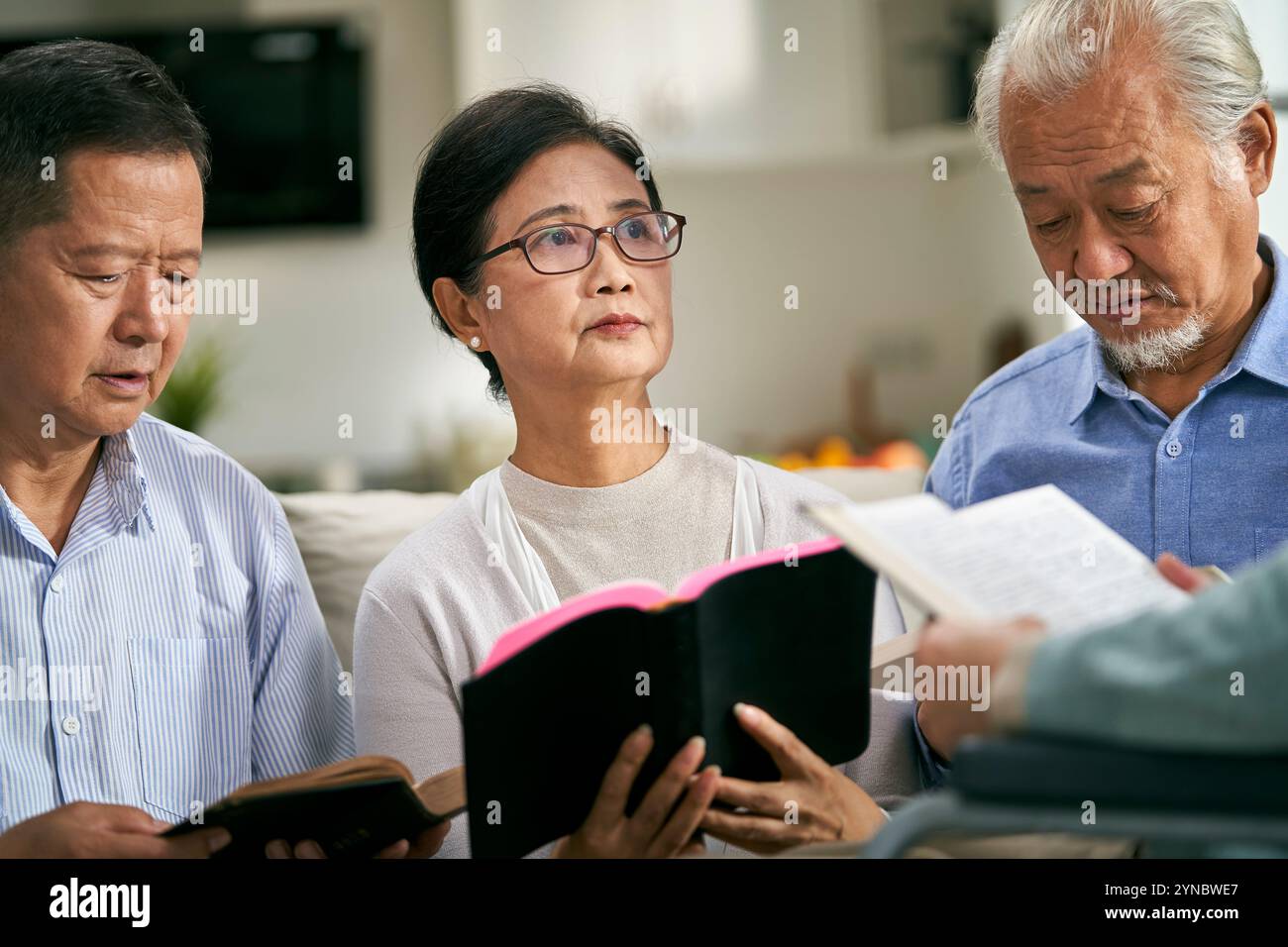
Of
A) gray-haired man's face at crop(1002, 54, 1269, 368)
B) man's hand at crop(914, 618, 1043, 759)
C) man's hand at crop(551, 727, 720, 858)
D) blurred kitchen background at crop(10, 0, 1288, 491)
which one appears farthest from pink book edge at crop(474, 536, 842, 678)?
blurred kitchen background at crop(10, 0, 1288, 491)

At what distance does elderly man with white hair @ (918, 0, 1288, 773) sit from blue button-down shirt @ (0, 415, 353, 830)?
83 cm

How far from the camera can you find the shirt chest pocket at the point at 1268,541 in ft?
5.37

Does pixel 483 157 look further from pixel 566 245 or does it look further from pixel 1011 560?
pixel 1011 560

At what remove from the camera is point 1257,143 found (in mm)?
→ 1664

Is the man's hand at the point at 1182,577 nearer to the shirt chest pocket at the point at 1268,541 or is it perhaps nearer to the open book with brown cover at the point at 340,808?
the shirt chest pocket at the point at 1268,541

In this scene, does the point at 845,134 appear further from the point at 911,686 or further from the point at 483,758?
the point at 483,758

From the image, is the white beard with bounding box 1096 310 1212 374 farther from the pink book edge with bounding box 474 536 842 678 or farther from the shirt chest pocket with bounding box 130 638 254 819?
the shirt chest pocket with bounding box 130 638 254 819

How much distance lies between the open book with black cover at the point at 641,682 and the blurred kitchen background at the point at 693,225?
8.35 ft

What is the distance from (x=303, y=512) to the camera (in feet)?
6.64

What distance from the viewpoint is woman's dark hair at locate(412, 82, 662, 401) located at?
5.49ft

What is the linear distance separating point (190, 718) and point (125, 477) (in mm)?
310

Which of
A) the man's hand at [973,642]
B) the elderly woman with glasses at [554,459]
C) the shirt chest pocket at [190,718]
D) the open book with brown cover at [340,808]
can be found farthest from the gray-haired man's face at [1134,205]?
the shirt chest pocket at [190,718]

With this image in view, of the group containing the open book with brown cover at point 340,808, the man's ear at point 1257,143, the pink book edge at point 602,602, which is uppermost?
the man's ear at point 1257,143
